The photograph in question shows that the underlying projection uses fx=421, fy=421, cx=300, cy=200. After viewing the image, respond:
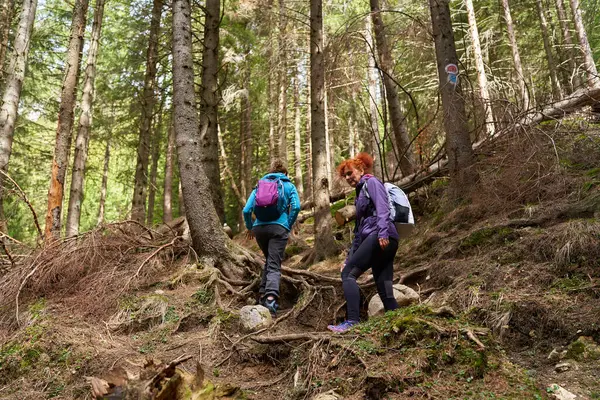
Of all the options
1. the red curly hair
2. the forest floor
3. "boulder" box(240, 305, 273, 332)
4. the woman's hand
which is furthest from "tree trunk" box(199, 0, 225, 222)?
the woman's hand

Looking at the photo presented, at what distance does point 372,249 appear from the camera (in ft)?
14.7

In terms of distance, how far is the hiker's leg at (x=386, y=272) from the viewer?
4.50 metres

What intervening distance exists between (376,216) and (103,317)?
3.55m

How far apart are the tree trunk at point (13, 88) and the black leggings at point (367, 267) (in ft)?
21.8

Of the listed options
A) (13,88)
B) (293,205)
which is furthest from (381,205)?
(13,88)

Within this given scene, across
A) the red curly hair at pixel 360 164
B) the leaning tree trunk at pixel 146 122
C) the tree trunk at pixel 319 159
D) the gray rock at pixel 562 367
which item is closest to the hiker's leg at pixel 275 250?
the red curly hair at pixel 360 164

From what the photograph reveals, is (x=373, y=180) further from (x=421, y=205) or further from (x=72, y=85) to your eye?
(x=72, y=85)

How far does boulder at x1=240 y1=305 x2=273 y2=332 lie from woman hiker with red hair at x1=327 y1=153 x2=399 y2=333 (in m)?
0.83

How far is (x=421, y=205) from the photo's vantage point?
899 centimetres

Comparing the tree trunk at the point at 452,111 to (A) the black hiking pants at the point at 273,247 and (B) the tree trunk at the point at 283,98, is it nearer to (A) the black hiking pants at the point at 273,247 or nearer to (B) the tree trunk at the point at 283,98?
(A) the black hiking pants at the point at 273,247

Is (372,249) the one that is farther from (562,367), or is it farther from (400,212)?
(562,367)

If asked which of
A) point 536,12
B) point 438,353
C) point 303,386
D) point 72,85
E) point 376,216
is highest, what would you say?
point 536,12

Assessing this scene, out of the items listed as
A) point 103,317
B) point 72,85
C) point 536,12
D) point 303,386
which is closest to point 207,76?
point 72,85

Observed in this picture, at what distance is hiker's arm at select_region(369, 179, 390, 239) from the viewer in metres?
4.37
